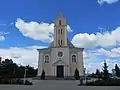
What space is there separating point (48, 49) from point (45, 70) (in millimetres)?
5737

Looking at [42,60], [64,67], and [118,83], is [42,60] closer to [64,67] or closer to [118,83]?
[64,67]

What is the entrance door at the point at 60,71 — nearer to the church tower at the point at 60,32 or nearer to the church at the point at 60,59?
the church at the point at 60,59

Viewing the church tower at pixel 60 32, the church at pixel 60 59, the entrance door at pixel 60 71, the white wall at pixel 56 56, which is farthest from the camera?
the church tower at pixel 60 32

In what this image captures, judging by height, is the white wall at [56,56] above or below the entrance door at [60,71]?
above

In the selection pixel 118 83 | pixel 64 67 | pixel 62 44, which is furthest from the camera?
pixel 62 44

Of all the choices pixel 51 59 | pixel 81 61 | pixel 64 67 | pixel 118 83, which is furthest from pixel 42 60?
pixel 118 83

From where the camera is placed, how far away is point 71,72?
5388 centimetres

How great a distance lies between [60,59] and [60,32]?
27.2ft

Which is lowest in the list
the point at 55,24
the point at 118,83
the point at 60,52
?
the point at 118,83

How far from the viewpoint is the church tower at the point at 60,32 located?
187 feet

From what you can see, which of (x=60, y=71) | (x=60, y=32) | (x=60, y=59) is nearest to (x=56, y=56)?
(x=60, y=59)

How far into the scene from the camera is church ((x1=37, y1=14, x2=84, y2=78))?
175 ft

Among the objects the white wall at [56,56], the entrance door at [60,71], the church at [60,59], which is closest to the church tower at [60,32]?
the church at [60,59]

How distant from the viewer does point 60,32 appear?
57812 millimetres
